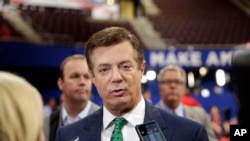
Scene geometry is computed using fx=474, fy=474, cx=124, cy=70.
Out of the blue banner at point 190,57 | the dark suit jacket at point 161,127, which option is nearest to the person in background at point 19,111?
the dark suit jacket at point 161,127

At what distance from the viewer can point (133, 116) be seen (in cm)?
198

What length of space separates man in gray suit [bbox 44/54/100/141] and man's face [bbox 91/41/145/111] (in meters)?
1.52

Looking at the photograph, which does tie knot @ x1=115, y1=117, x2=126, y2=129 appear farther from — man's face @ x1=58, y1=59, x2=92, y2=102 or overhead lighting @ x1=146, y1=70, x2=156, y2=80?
overhead lighting @ x1=146, y1=70, x2=156, y2=80

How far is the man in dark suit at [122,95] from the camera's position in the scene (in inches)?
77.4

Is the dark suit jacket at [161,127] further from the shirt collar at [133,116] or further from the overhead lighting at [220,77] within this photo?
the overhead lighting at [220,77]

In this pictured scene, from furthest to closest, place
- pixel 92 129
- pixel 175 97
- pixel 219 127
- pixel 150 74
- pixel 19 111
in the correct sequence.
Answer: pixel 150 74
pixel 219 127
pixel 175 97
pixel 92 129
pixel 19 111

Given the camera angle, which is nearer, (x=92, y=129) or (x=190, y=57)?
(x=92, y=129)

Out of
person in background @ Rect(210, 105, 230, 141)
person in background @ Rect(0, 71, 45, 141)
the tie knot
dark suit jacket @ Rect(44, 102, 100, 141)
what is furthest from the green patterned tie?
person in background @ Rect(210, 105, 230, 141)

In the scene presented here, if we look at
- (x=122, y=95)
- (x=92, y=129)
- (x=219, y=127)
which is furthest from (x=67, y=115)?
(x=219, y=127)

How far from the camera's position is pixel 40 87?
15133 mm

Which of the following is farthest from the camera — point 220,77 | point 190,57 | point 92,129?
point 220,77

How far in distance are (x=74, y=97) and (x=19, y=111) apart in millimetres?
2308

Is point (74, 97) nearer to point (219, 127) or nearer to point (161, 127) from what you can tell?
point (161, 127)

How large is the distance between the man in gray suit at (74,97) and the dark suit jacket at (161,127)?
1.39 m
